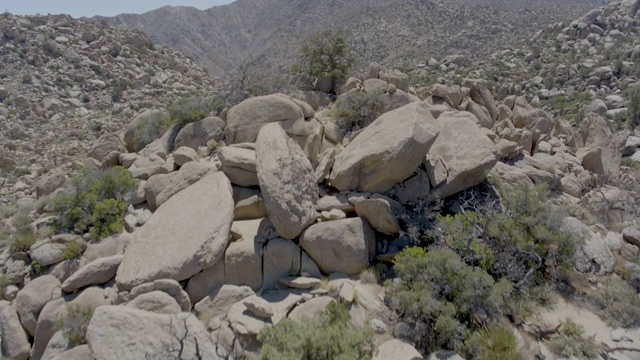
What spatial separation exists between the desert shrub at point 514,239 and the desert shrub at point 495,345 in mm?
1571

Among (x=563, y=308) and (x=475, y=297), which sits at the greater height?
(x=475, y=297)

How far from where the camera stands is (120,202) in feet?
29.2

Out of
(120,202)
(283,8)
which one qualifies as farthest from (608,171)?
(283,8)

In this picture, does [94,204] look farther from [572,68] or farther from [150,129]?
[572,68]

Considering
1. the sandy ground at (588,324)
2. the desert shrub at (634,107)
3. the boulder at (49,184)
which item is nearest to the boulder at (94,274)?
the boulder at (49,184)

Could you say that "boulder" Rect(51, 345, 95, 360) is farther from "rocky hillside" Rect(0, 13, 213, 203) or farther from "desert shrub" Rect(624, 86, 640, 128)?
"desert shrub" Rect(624, 86, 640, 128)

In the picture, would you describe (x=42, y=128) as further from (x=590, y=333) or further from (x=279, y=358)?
(x=590, y=333)

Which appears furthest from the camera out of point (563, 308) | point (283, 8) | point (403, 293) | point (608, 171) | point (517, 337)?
point (283, 8)

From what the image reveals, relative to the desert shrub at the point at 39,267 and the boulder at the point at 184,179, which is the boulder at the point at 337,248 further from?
the desert shrub at the point at 39,267

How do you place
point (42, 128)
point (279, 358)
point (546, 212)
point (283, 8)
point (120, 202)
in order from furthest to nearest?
1. point (283, 8)
2. point (42, 128)
3. point (120, 202)
4. point (546, 212)
5. point (279, 358)

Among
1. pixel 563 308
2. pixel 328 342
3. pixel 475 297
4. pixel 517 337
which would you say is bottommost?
pixel 563 308

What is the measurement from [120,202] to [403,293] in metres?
6.99

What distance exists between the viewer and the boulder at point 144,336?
5289 millimetres

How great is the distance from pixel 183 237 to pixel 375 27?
179 ft
